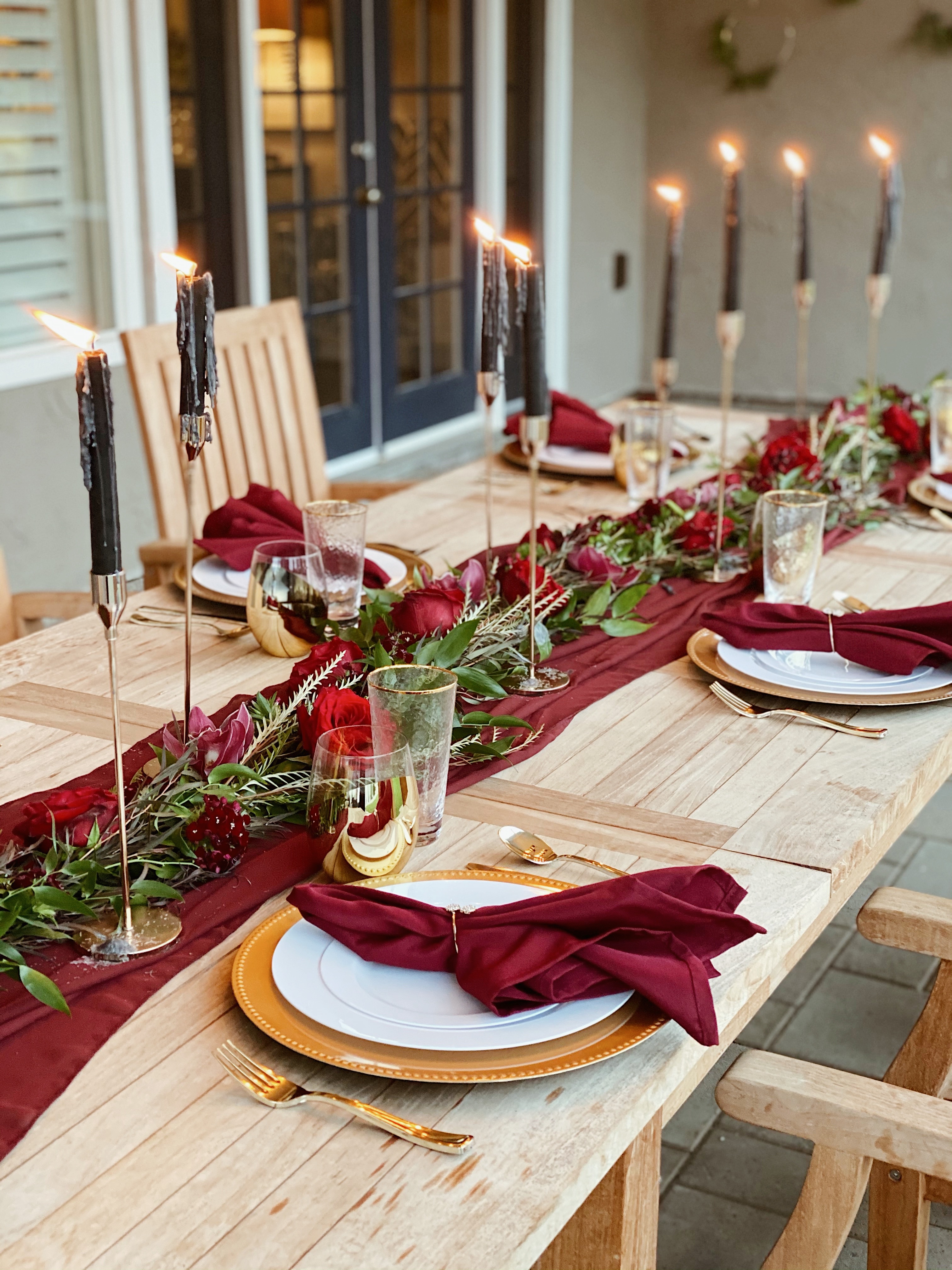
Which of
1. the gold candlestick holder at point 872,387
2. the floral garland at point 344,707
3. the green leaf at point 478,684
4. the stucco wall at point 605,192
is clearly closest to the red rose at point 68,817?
the floral garland at point 344,707

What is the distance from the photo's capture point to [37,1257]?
68 cm

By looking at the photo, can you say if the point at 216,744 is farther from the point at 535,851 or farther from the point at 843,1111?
the point at 843,1111

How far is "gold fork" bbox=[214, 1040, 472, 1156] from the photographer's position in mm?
758

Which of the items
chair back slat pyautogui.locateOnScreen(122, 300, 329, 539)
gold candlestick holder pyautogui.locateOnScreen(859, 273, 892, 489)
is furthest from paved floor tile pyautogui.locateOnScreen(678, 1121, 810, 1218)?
chair back slat pyautogui.locateOnScreen(122, 300, 329, 539)

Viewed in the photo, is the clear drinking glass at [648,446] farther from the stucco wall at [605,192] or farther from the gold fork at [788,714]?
the stucco wall at [605,192]

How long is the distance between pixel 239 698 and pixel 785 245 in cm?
538

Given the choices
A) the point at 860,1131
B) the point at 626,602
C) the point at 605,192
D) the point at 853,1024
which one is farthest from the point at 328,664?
the point at 605,192

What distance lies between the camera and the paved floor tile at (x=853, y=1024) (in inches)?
79.6

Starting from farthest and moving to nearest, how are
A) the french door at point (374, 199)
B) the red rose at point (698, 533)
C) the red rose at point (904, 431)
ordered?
the french door at point (374, 199), the red rose at point (904, 431), the red rose at point (698, 533)

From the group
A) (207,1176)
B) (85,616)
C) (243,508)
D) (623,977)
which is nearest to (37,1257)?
(207,1176)

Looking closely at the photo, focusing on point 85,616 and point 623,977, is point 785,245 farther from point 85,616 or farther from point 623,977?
point 623,977

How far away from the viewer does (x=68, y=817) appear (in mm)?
1021

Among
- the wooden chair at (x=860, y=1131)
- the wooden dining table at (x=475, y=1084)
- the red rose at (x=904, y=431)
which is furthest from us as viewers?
the red rose at (x=904, y=431)

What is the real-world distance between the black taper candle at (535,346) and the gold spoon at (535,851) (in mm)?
452
